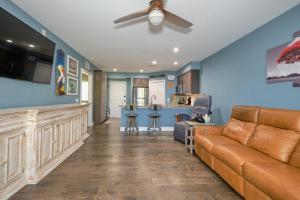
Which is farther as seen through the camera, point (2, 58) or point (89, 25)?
point (89, 25)

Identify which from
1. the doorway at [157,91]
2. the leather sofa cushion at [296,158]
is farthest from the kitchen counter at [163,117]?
the leather sofa cushion at [296,158]

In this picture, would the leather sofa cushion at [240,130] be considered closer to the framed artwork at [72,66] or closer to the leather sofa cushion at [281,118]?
the leather sofa cushion at [281,118]

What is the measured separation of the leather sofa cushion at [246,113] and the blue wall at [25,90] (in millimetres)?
3634

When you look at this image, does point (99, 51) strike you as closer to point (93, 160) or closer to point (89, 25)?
point (89, 25)

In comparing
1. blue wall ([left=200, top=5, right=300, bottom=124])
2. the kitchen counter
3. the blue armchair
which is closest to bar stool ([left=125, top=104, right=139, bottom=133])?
the kitchen counter

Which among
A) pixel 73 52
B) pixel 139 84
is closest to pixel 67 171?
pixel 73 52

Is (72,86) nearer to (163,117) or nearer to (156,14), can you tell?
(163,117)

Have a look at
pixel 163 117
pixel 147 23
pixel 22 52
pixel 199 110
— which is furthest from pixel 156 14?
pixel 163 117

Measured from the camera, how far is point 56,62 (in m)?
3.71

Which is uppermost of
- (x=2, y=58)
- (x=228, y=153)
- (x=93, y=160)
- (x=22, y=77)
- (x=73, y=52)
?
(x=73, y=52)

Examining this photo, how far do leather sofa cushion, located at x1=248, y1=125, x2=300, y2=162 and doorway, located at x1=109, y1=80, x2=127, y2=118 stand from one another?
7688 millimetres

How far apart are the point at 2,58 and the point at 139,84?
7.40 metres

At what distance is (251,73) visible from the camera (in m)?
3.34

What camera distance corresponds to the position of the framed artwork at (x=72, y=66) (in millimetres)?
4427
